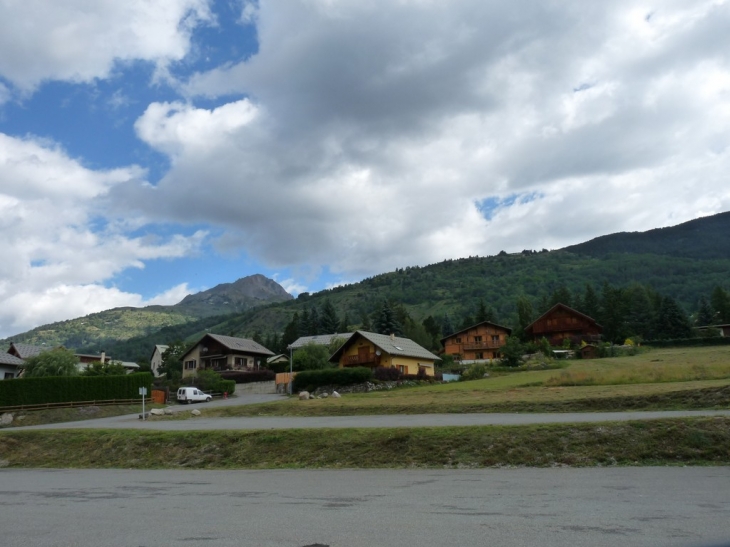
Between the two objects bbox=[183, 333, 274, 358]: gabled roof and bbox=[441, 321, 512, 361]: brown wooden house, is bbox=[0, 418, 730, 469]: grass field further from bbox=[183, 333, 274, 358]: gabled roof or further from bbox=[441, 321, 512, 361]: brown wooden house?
bbox=[441, 321, 512, 361]: brown wooden house

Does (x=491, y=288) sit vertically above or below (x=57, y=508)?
above

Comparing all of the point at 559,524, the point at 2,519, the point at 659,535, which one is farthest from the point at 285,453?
the point at 659,535

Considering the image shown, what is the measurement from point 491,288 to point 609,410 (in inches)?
6887

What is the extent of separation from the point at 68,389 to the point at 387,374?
28750 millimetres

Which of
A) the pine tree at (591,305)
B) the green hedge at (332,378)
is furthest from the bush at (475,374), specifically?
the pine tree at (591,305)

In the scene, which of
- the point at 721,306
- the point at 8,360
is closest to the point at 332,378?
the point at 8,360

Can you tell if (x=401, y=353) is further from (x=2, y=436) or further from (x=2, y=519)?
(x=2, y=519)

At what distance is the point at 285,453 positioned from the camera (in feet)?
66.1

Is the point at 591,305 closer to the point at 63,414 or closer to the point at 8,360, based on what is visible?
the point at 63,414

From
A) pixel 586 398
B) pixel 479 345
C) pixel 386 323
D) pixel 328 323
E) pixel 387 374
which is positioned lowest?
pixel 586 398

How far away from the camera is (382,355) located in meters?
63.8

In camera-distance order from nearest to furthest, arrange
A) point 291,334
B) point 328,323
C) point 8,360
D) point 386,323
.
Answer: point 8,360, point 386,323, point 291,334, point 328,323

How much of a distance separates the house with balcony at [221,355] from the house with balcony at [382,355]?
29.5m

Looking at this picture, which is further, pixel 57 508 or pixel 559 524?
pixel 57 508
